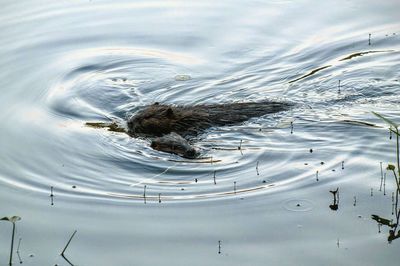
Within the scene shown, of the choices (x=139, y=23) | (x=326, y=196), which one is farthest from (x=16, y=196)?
(x=139, y=23)

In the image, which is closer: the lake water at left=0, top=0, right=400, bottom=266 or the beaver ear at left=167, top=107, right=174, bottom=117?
the lake water at left=0, top=0, right=400, bottom=266

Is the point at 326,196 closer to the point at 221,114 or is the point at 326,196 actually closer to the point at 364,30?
the point at 221,114

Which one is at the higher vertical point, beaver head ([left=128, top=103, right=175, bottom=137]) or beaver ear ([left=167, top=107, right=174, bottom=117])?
beaver ear ([left=167, top=107, right=174, bottom=117])

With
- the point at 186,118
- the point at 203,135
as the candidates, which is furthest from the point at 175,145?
the point at 186,118

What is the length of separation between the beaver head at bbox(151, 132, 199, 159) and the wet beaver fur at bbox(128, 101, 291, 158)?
0.74ft

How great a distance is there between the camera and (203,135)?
27.6 ft

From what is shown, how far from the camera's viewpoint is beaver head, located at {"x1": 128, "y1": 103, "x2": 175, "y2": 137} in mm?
8492

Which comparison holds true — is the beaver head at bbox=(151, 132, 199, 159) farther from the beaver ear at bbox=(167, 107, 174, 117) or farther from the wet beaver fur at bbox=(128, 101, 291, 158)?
the beaver ear at bbox=(167, 107, 174, 117)

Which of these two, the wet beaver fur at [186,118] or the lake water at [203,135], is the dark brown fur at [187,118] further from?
the lake water at [203,135]

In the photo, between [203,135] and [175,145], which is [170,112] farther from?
[175,145]

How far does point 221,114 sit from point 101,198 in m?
2.33

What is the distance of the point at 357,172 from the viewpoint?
704 cm

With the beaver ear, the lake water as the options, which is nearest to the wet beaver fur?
the beaver ear

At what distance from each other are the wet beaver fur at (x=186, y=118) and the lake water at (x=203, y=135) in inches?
7.0
